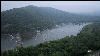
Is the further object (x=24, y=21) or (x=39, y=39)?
(x=24, y=21)

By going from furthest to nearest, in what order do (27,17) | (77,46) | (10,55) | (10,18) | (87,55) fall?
(27,17) < (10,18) < (77,46) < (87,55) < (10,55)

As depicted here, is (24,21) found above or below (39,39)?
below

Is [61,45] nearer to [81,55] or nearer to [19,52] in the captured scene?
[81,55]

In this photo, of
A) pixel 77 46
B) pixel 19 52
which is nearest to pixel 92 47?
pixel 77 46

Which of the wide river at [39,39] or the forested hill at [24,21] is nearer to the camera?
the wide river at [39,39]

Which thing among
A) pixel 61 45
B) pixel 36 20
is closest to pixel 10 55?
pixel 61 45

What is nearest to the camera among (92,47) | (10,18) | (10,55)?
(10,55)

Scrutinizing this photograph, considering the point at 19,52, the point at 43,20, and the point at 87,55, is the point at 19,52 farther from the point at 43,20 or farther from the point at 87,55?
the point at 43,20

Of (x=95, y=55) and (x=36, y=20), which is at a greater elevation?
(x=95, y=55)

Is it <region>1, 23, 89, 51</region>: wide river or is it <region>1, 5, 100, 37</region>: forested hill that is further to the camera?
<region>1, 5, 100, 37</region>: forested hill

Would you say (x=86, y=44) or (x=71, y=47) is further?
(x=86, y=44)
